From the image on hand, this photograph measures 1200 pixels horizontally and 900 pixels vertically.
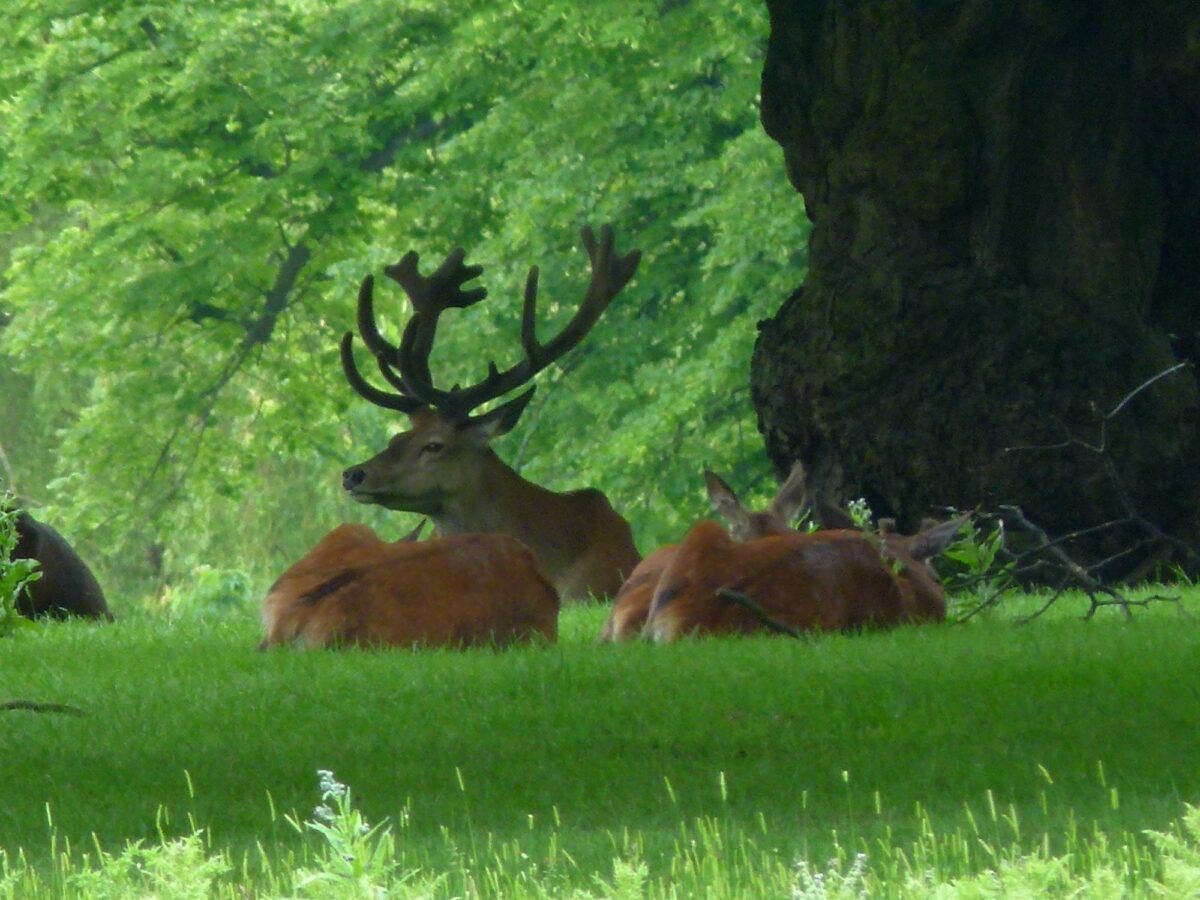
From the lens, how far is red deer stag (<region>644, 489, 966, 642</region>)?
8.78m

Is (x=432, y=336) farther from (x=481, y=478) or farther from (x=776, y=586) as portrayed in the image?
(x=776, y=586)

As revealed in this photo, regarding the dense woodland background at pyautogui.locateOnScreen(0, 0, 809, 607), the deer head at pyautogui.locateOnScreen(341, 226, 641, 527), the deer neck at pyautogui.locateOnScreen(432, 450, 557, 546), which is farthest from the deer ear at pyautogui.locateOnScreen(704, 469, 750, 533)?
the dense woodland background at pyautogui.locateOnScreen(0, 0, 809, 607)

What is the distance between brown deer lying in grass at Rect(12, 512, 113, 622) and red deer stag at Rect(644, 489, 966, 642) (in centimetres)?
444

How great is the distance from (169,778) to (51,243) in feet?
71.2

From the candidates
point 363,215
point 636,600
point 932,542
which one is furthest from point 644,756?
point 363,215

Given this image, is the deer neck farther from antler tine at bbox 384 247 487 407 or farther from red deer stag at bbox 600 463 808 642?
red deer stag at bbox 600 463 808 642

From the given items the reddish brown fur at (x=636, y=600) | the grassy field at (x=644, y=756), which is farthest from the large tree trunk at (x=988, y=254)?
the grassy field at (x=644, y=756)

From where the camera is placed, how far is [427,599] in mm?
8922

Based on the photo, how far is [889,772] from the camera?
247 inches

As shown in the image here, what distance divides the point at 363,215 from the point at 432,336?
39.6ft

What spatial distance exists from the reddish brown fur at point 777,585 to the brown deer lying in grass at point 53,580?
448cm

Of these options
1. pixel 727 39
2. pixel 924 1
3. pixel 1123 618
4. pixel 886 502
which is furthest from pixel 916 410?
pixel 727 39

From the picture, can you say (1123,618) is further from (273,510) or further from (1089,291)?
(273,510)

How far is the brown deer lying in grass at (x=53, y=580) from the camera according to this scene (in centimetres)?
1224
